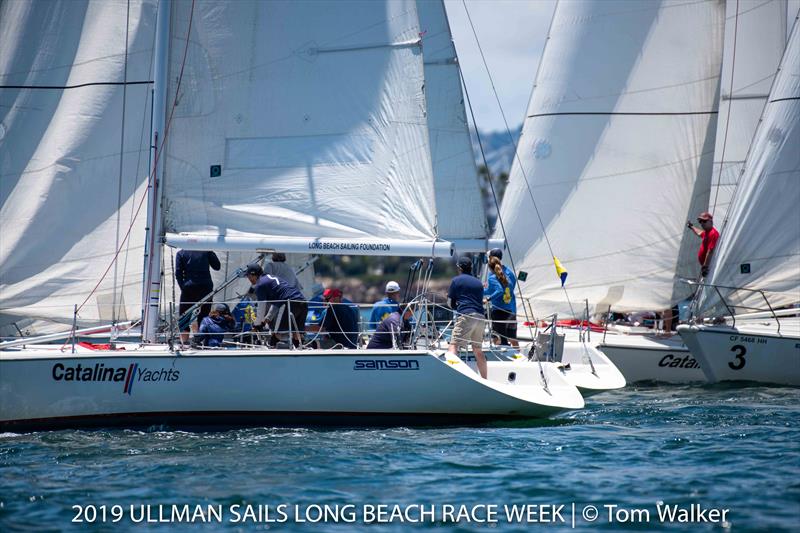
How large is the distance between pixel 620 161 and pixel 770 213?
147 inches

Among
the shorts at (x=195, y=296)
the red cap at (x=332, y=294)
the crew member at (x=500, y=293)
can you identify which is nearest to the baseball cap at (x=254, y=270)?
the shorts at (x=195, y=296)

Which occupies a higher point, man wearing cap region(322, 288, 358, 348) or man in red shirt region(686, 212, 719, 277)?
man in red shirt region(686, 212, 719, 277)

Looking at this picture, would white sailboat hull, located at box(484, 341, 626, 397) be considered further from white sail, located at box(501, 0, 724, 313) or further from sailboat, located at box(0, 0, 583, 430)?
white sail, located at box(501, 0, 724, 313)

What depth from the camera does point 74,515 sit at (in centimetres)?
788

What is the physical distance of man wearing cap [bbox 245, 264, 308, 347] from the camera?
11516mm

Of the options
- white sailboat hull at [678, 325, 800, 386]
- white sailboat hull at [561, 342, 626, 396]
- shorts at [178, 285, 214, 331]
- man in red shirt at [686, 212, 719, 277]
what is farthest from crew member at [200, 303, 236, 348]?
man in red shirt at [686, 212, 719, 277]

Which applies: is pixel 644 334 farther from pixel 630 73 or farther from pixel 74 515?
pixel 74 515

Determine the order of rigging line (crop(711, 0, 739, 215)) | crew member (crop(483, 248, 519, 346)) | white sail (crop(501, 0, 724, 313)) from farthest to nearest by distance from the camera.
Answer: white sail (crop(501, 0, 724, 313))
rigging line (crop(711, 0, 739, 215))
crew member (crop(483, 248, 519, 346))

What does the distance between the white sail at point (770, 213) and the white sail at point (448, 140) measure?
3.68 meters

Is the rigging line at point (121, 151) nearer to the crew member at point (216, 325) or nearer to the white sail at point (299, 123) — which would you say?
the white sail at point (299, 123)

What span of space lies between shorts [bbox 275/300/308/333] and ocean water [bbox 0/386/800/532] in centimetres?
126

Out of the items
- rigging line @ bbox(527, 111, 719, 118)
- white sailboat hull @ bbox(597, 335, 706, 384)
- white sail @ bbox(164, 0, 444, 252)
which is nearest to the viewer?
white sail @ bbox(164, 0, 444, 252)

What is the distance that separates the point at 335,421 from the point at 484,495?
3.10 m

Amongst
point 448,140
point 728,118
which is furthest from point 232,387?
point 728,118
